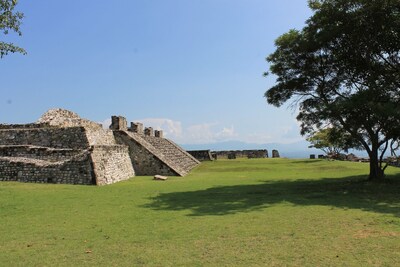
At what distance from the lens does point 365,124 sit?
53.4 ft

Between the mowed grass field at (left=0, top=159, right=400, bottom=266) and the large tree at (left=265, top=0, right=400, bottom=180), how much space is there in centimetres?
311

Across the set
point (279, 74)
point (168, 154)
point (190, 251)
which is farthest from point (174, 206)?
point (168, 154)

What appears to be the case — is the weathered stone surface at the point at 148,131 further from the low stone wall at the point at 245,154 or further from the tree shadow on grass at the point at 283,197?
the tree shadow on grass at the point at 283,197

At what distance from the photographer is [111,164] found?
833 inches

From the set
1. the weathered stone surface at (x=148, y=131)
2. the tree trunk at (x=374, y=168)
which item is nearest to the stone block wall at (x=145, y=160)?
the weathered stone surface at (x=148, y=131)

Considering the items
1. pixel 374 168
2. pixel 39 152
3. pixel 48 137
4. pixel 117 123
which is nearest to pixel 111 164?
pixel 39 152

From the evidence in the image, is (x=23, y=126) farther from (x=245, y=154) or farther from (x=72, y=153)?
(x=245, y=154)

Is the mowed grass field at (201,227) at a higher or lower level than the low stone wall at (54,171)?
lower

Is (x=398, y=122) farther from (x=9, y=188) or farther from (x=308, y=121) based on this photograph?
(x=9, y=188)

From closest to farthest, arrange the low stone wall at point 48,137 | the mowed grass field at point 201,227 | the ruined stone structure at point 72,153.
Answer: the mowed grass field at point 201,227
the ruined stone structure at point 72,153
the low stone wall at point 48,137

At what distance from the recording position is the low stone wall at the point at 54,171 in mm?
18719

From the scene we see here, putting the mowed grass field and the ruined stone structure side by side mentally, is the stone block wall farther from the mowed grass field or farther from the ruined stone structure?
the mowed grass field

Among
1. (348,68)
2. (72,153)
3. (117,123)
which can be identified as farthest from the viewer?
(117,123)

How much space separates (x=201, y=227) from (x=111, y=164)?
43.2 feet
